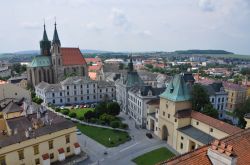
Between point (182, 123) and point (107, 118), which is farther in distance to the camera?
point (107, 118)

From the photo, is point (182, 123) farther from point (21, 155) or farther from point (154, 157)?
point (21, 155)

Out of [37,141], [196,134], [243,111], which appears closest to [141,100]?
[196,134]

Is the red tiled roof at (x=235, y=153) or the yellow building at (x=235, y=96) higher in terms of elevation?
the red tiled roof at (x=235, y=153)

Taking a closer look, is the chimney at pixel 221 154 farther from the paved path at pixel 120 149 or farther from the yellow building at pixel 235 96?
the yellow building at pixel 235 96

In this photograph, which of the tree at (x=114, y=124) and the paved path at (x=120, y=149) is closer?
the paved path at (x=120, y=149)

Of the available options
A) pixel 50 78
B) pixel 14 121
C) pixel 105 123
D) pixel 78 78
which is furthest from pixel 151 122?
pixel 50 78

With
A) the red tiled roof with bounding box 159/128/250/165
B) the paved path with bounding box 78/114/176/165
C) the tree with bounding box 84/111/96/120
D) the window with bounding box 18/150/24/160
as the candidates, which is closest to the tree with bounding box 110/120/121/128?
the paved path with bounding box 78/114/176/165

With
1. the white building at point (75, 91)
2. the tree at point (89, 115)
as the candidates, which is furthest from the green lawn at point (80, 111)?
the white building at point (75, 91)
